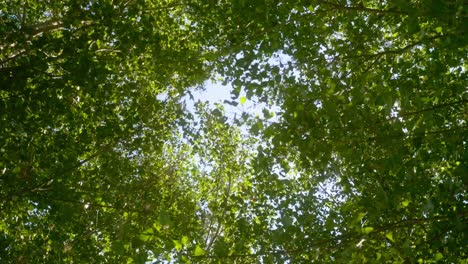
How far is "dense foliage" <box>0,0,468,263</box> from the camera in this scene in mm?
4613

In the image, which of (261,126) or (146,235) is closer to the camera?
→ (146,235)

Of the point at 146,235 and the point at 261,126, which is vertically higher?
the point at 261,126

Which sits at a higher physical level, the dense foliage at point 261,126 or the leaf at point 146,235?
the dense foliage at point 261,126

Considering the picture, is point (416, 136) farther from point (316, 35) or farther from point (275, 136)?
point (316, 35)

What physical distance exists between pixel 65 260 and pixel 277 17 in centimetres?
651

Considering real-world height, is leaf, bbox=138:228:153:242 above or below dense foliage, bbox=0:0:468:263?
below

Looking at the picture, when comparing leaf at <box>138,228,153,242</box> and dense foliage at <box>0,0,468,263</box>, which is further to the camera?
dense foliage at <box>0,0,468,263</box>

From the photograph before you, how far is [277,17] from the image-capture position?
7949 mm

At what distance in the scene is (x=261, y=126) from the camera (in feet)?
14.5

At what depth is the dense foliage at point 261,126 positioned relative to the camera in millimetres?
4613

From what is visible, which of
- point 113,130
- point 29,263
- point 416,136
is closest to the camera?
point 416,136

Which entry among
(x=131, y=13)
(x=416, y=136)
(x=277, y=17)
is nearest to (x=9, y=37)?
(x=131, y=13)

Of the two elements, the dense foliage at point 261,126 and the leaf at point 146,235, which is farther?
the dense foliage at point 261,126

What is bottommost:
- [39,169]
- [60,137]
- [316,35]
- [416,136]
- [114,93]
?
[416,136]
